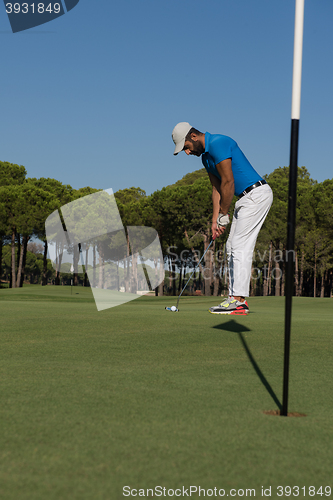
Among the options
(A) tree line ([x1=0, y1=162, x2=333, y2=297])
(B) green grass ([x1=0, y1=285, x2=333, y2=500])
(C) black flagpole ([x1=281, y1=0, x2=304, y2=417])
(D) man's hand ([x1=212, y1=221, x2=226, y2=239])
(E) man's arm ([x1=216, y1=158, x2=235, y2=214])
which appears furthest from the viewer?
(A) tree line ([x1=0, y1=162, x2=333, y2=297])

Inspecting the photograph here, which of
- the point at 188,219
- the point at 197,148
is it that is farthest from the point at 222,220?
the point at 188,219

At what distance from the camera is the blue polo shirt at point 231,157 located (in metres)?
5.18

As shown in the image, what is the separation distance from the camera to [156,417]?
2027 mm

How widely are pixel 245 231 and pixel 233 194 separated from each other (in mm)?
485

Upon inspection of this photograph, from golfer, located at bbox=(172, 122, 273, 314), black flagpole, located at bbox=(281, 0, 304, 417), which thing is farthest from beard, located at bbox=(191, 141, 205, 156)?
black flagpole, located at bbox=(281, 0, 304, 417)

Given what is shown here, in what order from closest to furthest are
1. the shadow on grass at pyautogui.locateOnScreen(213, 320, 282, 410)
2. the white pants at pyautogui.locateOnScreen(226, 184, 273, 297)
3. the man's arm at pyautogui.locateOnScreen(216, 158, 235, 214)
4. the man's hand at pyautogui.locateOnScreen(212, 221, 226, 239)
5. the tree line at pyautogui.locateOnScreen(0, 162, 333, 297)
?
the shadow on grass at pyautogui.locateOnScreen(213, 320, 282, 410) → the man's arm at pyautogui.locateOnScreen(216, 158, 235, 214) → the white pants at pyautogui.locateOnScreen(226, 184, 273, 297) → the man's hand at pyautogui.locateOnScreen(212, 221, 226, 239) → the tree line at pyautogui.locateOnScreen(0, 162, 333, 297)

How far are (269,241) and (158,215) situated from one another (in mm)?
11257

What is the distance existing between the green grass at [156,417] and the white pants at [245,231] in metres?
1.44

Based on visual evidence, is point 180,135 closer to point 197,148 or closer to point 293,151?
point 197,148

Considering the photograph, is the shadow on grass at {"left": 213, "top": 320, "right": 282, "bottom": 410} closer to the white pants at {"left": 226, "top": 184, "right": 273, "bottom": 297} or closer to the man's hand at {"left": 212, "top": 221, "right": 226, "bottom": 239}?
the white pants at {"left": 226, "top": 184, "right": 273, "bottom": 297}

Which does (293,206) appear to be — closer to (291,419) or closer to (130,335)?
(291,419)

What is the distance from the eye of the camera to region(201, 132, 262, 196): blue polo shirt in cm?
518

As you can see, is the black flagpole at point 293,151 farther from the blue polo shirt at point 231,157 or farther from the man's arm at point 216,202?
the man's arm at point 216,202

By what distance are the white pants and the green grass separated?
144cm
